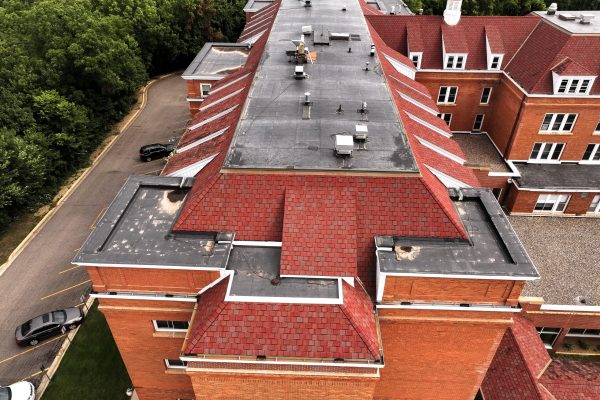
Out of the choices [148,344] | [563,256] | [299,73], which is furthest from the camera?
[563,256]

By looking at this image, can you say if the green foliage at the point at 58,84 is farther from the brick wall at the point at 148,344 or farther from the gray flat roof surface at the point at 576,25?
the gray flat roof surface at the point at 576,25

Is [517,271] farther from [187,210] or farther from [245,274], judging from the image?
[187,210]

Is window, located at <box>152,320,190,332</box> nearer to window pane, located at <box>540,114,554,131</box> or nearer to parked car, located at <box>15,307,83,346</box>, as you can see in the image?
parked car, located at <box>15,307,83,346</box>

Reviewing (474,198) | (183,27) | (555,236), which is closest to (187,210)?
(474,198)

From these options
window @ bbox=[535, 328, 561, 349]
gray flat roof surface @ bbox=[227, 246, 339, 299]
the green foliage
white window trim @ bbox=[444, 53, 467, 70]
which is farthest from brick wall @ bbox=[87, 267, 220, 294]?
white window trim @ bbox=[444, 53, 467, 70]

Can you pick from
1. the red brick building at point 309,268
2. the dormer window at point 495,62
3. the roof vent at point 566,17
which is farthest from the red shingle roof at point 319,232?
the roof vent at point 566,17

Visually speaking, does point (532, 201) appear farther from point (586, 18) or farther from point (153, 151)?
point (153, 151)

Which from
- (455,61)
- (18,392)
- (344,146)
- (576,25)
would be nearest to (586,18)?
(576,25)
